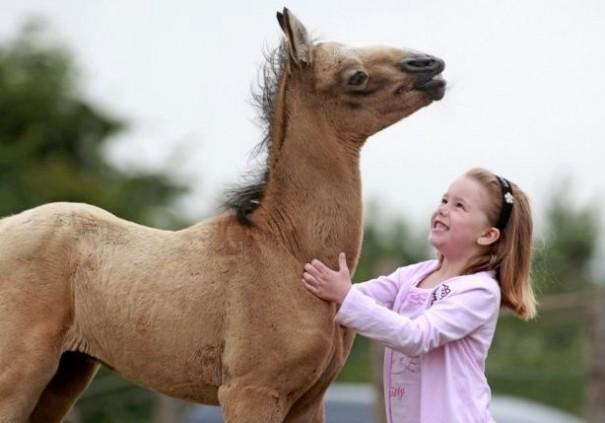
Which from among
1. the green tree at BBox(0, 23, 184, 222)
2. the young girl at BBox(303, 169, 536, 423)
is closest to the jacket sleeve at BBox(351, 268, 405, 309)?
the young girl at BBox(303, 169, 536, 423)

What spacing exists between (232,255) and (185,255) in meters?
0.18

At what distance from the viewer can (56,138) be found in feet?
52.0

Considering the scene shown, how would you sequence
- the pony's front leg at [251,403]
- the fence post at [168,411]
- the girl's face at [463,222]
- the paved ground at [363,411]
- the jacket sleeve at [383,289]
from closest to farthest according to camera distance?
the pony's front leg at [251,403]
the girl's face at [463,222]
the jacket sleeve at [383,289]
the fence post at [168,411]
the paved ground at [363,411]

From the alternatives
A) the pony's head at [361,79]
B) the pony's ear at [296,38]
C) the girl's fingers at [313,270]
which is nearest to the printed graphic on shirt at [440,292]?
the girl's fingers at [313,270]

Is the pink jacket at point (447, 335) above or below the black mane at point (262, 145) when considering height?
below

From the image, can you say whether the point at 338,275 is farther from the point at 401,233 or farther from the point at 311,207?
the point at 401,233

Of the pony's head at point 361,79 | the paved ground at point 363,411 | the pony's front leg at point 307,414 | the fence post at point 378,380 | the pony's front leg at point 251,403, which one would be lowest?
the paved ground at point 363,411

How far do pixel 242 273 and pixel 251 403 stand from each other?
48 cm

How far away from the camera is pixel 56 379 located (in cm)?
479

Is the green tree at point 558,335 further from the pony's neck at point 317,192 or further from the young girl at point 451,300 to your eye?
the pony's neck at point 317,192

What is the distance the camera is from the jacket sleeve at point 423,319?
4.29m

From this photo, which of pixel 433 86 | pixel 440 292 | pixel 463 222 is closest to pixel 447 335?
pixel 440 292

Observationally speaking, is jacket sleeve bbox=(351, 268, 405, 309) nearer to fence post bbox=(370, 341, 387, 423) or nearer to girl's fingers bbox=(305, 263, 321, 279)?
girl's fingers bbox=(305, 263, 321, 279)

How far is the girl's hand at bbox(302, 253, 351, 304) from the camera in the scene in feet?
14.1
